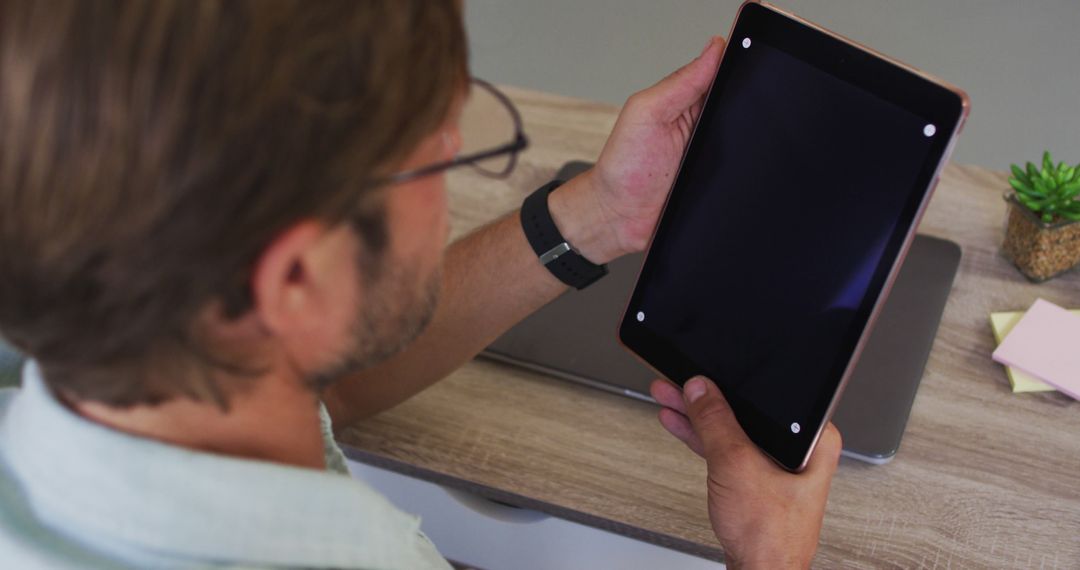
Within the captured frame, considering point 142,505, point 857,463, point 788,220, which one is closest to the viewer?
point 142,505

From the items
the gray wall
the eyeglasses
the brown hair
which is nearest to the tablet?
the eyeglasses

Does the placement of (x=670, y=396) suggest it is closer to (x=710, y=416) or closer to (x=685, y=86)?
(x=710, y=416)

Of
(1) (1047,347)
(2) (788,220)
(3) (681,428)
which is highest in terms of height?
(2) (788,220)

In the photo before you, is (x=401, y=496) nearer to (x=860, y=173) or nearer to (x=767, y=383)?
(x=767, y=383)

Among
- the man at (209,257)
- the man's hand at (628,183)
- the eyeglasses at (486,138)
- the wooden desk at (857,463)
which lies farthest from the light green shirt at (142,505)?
the man's hand at (628,183)

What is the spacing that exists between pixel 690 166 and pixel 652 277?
108 mm

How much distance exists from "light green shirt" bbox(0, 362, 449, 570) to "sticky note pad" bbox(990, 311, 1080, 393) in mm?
699

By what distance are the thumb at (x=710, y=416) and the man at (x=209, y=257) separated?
0.26m

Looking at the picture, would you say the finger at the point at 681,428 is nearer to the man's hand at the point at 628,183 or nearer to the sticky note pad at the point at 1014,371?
the man's hand at the point at 628,183

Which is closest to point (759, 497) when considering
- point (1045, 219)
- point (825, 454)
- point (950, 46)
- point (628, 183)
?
point (825, 454)

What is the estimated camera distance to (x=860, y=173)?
74 centimetres

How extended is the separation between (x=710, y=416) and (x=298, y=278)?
402 mm

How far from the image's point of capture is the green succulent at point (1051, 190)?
3.24 ft

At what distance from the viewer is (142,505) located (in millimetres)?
561
